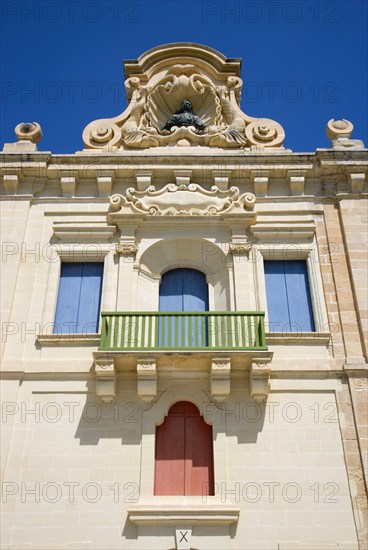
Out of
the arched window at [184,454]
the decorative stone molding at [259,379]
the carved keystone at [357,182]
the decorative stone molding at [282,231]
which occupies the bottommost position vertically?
the arched window at [184,454]

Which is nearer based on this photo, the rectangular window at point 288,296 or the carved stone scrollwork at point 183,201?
the rectangular window at point 288,296

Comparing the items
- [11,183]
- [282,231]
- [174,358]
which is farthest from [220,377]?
[11,183]

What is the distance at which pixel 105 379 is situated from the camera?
493 inches

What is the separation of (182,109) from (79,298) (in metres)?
7.46

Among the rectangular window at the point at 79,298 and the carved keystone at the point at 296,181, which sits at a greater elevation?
the carved keystone at the point at 296,181

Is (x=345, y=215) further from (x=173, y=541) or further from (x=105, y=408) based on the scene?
(x=173, y=541)

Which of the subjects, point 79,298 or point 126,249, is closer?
point 79,298

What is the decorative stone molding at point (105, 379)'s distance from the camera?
12.4 metres

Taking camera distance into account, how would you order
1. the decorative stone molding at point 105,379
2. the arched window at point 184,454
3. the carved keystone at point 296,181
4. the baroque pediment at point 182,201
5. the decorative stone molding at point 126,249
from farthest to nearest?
the carved keystone at point 296,181 < the baroque pediment at point 182,201 < the decorative stone molding at point 126,249 < the decorative stone molding at point 105,379 < the arched window at point 184,454

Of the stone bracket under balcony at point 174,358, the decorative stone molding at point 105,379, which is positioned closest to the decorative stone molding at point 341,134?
the stone bracket under balcony at point 174,358

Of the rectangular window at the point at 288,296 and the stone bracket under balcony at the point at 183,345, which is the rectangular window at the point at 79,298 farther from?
the rectangular window at the point at 288,296

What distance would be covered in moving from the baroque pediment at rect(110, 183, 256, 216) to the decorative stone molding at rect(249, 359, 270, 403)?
15.3 ft

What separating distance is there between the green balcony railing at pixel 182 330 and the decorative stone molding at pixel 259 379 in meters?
0.41

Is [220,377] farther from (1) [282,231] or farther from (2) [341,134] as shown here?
(2) [341,134]
